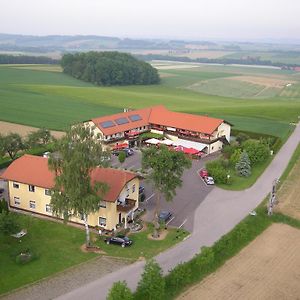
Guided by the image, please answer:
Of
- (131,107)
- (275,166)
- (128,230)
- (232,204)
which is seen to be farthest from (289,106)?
(128,230)

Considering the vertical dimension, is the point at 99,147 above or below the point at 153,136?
above

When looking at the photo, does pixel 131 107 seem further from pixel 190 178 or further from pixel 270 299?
pixel 270 299

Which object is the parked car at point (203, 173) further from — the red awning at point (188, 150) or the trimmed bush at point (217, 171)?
the red awning at point (188, 150)

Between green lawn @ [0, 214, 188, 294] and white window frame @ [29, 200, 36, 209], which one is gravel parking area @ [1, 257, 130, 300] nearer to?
green lawn @ [0, 214, 188, 294]

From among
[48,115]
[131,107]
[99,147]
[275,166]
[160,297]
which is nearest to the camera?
[160,297]

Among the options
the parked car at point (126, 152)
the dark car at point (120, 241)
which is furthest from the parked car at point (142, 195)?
the parked car at point (126, 152)

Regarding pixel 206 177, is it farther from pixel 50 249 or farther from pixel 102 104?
pixel 102 104

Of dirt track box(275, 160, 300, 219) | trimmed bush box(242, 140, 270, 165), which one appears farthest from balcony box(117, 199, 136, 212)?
trimmed bush box(242, 140, 270, 165)
